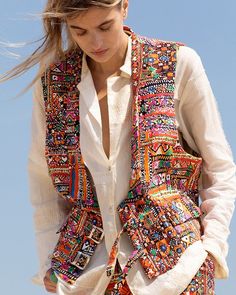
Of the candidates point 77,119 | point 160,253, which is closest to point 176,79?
point 77,119

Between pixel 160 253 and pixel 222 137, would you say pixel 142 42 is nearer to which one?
pixel 222 137

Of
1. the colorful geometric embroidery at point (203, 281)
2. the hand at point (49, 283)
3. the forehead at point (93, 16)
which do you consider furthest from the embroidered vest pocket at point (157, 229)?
the forehead at point (93, 16)

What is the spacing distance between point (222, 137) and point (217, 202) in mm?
291

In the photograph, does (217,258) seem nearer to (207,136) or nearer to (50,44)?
(207,136)

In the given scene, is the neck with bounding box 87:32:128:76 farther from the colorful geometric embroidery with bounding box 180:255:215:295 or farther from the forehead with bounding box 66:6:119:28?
the colorful geometric embroidery with bounding box 180:255:215:295

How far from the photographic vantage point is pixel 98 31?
13.4ft

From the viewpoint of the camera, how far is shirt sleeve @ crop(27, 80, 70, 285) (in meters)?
4.46

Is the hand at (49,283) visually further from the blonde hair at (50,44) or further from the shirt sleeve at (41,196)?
the blonde hair at (50,44)

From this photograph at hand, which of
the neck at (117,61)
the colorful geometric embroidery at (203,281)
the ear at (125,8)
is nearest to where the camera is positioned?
the colorful geometric embroidery at (203,281)

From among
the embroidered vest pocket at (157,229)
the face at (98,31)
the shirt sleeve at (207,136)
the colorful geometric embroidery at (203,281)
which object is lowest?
the colorful geometric embroidery at (203,281)

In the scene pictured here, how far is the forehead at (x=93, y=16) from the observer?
4047 millimetres

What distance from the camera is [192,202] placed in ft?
13.8

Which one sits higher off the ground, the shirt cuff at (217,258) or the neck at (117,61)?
the neck at (117,61)

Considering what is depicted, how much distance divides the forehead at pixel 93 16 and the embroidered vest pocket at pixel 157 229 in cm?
72
